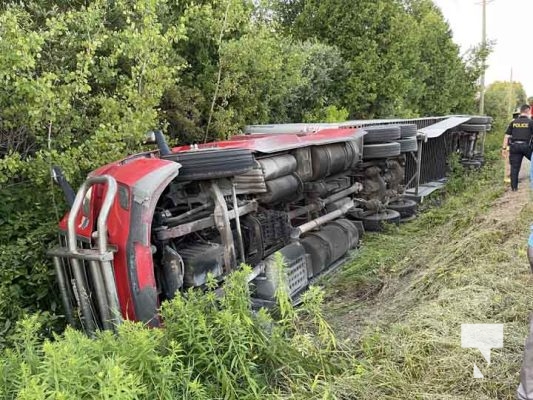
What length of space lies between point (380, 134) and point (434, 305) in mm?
3847

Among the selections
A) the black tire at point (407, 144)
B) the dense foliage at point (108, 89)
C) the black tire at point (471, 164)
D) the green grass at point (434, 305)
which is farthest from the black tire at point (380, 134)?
the black tire at point (471, 164)

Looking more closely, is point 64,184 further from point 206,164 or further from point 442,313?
point 442,313

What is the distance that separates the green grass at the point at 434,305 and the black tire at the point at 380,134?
49.9 inches

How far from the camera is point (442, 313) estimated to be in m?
3.25

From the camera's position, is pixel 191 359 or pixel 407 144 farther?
pixel 407 144

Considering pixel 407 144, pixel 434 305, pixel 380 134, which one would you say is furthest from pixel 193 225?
pixel 407 144

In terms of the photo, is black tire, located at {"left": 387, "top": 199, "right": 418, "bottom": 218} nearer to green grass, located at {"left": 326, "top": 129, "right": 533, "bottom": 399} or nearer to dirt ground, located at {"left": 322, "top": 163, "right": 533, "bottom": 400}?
green grass, located at {"left": 326, "top": 129, "right": 533, "bottom": 399}

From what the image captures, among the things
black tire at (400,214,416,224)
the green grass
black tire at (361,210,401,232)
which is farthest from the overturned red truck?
black tire at (400,214,416,224)

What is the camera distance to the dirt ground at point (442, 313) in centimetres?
254

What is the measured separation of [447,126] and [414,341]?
8349 mm

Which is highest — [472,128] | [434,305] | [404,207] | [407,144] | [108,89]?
[108,89]

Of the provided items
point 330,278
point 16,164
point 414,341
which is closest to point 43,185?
point 16,164

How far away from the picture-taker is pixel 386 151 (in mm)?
6809

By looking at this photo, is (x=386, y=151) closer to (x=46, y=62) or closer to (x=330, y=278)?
(x=330, y=278)
